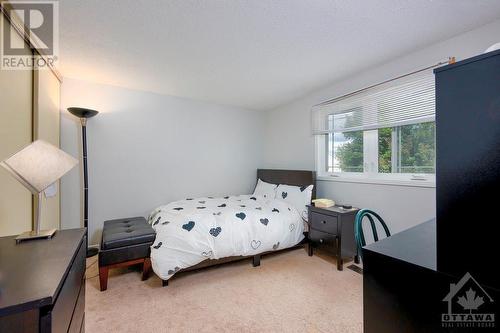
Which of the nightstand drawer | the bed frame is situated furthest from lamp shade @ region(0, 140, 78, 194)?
the nightstand drawer

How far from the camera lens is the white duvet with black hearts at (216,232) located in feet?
6.83

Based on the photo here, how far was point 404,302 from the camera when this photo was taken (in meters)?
0.74

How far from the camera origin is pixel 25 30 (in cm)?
177

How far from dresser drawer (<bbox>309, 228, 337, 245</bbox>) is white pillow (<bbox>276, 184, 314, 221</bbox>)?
8.8 inches

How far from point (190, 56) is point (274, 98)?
68.1 inches

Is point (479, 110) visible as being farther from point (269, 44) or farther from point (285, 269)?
point (285, 269)

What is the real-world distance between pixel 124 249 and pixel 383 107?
121 inches

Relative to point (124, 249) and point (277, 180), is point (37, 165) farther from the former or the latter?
point (277, 180)

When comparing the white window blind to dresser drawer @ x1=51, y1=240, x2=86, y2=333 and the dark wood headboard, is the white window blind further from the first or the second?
dresser drawer @ x1=51, y1=240, x2=86, y2=333

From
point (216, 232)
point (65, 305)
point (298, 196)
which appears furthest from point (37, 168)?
point (298, 196)

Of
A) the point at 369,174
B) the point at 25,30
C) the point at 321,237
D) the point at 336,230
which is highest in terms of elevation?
the point at 25,30

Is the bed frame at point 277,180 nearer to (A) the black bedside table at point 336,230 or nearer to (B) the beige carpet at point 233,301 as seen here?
(B) the beige carpet at point 233,301

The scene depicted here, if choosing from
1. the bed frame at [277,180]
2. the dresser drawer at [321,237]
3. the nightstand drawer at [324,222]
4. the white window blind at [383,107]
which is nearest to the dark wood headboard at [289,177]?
the bed frame at [277,180]

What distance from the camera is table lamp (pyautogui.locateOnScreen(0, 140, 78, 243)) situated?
107 centimetres
